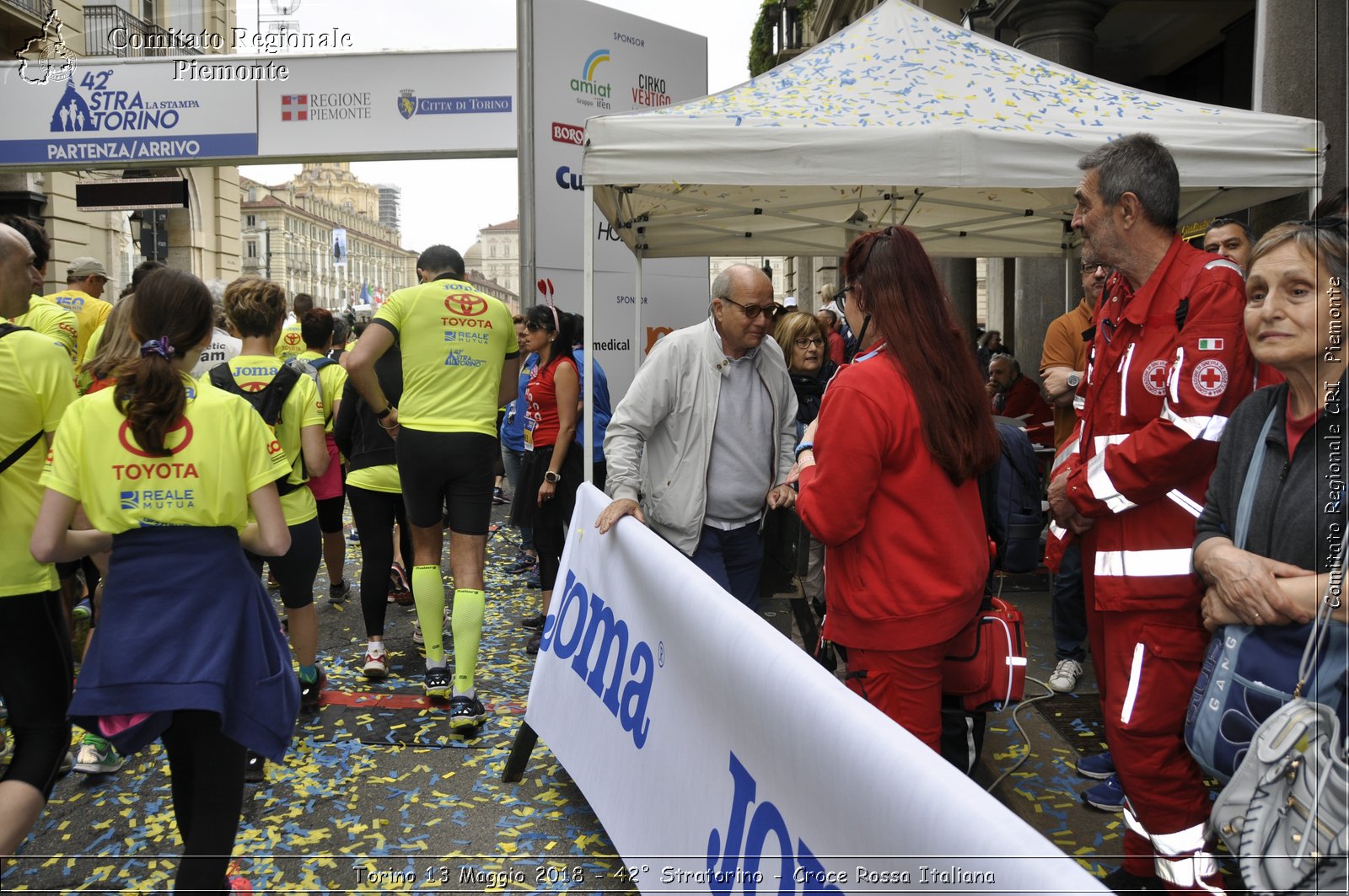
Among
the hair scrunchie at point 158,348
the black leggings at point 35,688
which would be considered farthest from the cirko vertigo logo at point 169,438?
the black leggings at point 35,688

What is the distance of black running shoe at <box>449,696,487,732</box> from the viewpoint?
4570mm

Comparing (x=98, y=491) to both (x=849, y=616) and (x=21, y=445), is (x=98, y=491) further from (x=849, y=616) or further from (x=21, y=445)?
(x=849, y=616)

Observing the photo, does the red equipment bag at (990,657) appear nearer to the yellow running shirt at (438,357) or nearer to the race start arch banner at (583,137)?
the yellow running shirt at (438,357)

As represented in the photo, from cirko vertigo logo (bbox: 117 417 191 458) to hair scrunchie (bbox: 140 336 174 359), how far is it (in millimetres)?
187

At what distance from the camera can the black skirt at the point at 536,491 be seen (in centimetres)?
621

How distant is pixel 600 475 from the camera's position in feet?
22.2

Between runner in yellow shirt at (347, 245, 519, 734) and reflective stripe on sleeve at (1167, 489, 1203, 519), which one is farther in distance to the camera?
runner in yellow shirt at (347, 245, 519, 734)

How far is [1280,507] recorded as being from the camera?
2211mm

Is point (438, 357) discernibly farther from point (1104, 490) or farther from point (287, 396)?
point (1104, 490)

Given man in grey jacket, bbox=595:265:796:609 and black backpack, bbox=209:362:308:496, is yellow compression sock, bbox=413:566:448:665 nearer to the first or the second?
black backpack, bbox=209:362:308:496

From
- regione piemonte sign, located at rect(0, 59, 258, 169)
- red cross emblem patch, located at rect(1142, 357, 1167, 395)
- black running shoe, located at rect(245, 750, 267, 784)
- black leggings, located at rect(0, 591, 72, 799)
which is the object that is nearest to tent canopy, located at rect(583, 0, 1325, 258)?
red cross emblem patch, located at rect(1142, 357, 1167, 395)

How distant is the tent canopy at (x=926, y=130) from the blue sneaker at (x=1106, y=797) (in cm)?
251

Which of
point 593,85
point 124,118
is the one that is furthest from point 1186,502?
point 124,118

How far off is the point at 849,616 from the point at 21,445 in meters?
2.61
